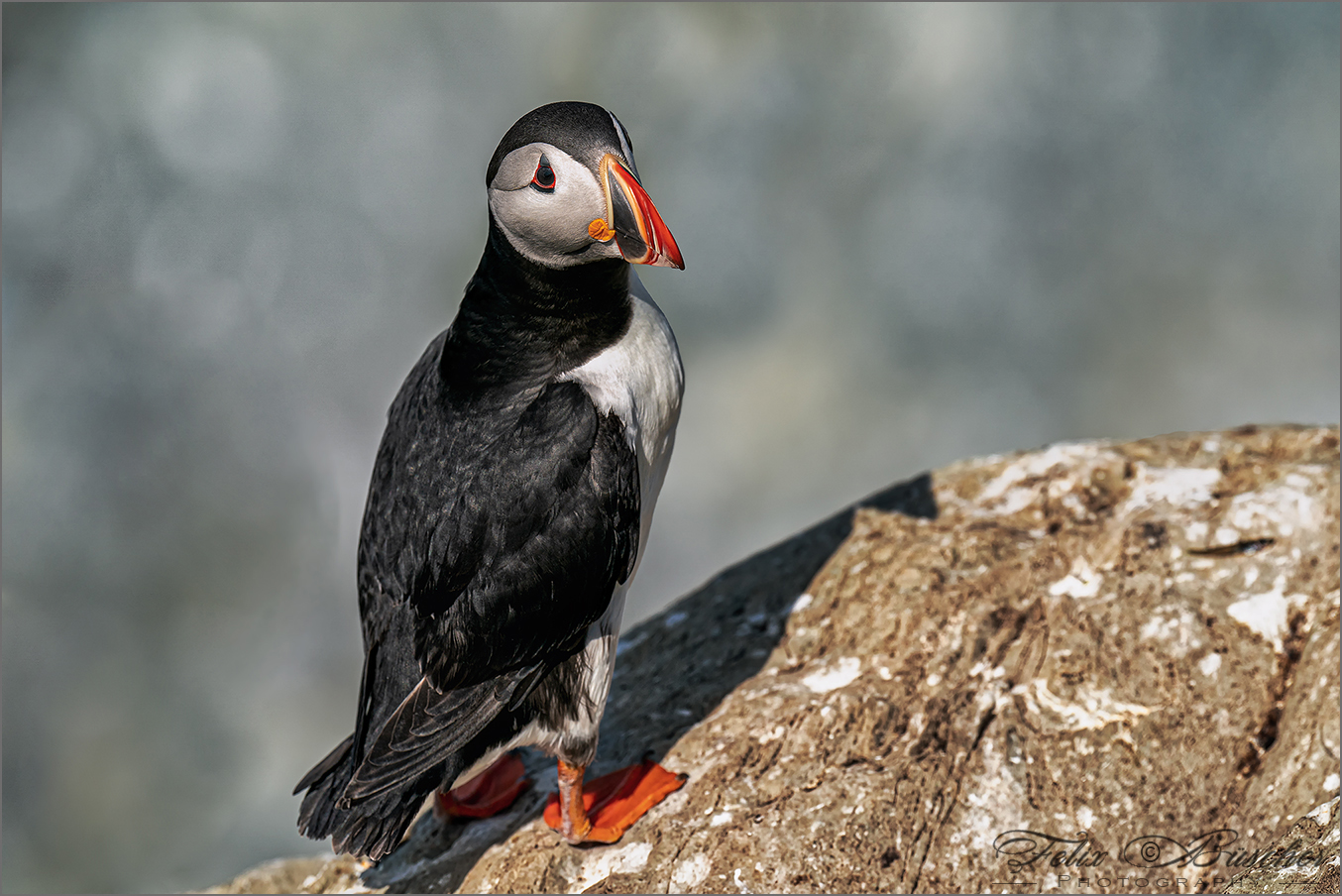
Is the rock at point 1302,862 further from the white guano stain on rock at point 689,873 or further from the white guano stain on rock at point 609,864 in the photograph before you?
the white guano stain on rock at point 609,864

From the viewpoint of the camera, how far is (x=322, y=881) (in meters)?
5.08

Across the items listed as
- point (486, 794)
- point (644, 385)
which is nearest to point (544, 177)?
point (644, 385)

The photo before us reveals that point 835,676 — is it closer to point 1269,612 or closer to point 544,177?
point 1269,612

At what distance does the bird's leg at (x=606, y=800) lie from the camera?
14.3 ft

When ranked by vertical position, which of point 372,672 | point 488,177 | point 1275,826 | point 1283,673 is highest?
point 488,177

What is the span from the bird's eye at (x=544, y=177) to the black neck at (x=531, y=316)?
0.32 m

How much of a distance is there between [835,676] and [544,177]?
2.65 metres

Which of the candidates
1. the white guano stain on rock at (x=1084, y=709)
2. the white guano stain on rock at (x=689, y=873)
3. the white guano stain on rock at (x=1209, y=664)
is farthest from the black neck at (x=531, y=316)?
the white guano stain on rock at (x=1209, y=664)

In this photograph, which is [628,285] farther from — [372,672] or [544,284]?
[372,672]

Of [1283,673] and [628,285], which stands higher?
[628,285]

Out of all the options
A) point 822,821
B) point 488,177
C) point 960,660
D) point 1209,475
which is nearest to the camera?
point 488,177

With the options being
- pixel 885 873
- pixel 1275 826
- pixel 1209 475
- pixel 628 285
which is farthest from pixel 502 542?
pixel 1209 475

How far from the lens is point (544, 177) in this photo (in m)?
3.71

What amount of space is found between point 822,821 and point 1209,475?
285cm
